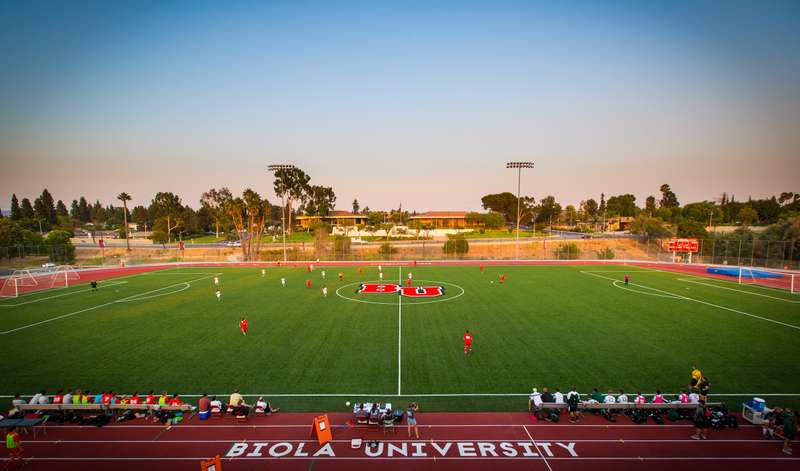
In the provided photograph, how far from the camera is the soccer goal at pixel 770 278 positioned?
38156 mm

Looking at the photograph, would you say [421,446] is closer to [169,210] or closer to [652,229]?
[652,229]

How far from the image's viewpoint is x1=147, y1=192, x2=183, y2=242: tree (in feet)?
364

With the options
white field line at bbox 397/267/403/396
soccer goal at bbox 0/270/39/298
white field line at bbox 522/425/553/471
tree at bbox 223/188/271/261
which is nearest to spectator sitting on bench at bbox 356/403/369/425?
white field line at bbox 397/267/403/396

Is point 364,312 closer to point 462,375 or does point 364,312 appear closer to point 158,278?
point 462,375

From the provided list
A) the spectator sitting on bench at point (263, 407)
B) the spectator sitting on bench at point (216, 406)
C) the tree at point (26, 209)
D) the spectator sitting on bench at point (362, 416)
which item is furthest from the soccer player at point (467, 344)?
the tree at point (26, 209)

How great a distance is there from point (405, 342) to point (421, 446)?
378 inches

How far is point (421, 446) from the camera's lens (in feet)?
39.6

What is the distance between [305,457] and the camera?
11.6 metres

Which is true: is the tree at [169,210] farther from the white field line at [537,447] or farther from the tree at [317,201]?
the white field line at [537,447]

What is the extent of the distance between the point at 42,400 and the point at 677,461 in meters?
22.1

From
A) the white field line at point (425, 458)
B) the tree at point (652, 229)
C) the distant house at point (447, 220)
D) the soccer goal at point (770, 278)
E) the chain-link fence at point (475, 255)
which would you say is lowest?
the white field line at point (425, 458)

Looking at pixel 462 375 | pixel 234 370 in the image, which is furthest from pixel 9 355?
pixel 462 375

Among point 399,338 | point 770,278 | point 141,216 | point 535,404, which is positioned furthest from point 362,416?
point 141,216

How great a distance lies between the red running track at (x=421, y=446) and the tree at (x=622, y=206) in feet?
560
